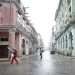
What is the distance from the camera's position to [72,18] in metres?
55.8

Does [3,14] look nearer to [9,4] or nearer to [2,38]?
[9,4]

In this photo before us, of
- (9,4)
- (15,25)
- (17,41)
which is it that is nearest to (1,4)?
(9,4)

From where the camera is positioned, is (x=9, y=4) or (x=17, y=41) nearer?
(x=9, y=4)

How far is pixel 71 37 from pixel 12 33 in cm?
2051

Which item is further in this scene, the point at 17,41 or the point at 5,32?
the point at 17,41

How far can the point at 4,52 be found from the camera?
1773 inches

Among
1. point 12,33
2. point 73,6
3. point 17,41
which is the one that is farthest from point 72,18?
point 12,33

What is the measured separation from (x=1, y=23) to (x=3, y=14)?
1.72 meters

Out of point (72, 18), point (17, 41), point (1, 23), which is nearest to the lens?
point (1, 23)

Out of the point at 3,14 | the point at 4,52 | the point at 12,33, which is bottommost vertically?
the point at 4,52

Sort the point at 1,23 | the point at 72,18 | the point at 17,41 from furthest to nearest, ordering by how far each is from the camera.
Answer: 1. the point at 72,18
2. the point at 17,41
3. the point at 1,23

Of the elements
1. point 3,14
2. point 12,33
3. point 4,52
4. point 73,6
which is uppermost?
point 73,6

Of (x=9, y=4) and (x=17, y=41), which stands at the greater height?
(x=9, y=4)

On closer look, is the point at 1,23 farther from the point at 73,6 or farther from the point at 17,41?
the point at 73,6
